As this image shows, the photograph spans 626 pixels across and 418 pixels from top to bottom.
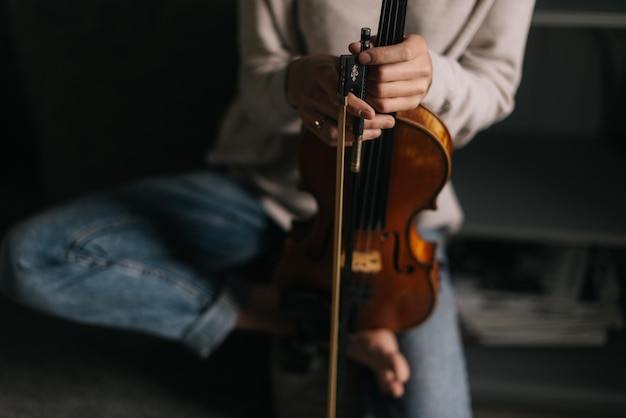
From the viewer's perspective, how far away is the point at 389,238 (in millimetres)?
923

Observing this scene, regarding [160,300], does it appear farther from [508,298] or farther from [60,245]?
[508,298]

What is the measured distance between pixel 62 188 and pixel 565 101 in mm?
1117

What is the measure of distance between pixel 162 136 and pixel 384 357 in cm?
72

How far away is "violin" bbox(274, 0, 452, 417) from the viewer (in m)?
0.79

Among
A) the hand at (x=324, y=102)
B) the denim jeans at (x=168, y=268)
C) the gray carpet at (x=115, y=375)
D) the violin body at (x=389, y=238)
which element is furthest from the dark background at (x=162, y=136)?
the hand at (x=324, y=102)

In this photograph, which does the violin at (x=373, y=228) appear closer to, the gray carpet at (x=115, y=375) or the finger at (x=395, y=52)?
the finger at (x=395, y=52)

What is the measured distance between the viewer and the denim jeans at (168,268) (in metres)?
1.07

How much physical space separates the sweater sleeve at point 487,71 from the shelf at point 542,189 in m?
0.32

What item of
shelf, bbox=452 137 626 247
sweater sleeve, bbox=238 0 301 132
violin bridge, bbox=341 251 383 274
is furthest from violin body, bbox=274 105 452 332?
shelf, bbox=452 137 626 247

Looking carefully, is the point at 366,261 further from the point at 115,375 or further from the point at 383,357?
the point at 115,375

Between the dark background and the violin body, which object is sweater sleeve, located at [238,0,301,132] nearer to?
the violin body

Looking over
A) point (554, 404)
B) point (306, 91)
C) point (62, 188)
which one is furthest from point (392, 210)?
point (62, 188)

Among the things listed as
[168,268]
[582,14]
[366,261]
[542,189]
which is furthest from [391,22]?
[542,189]

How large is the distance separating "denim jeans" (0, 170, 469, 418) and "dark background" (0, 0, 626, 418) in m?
0.19
